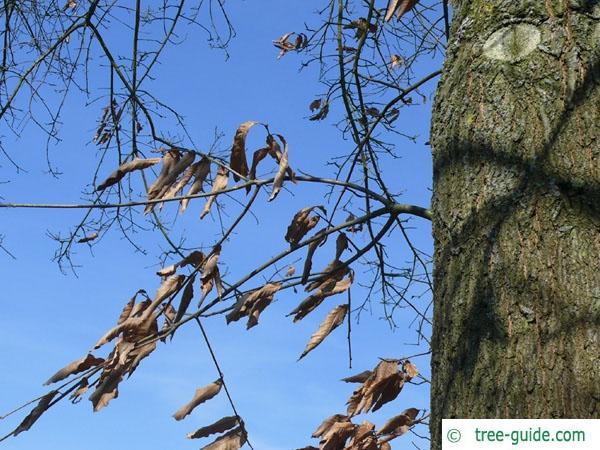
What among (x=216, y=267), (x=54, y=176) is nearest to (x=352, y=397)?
(x=216, y=267)

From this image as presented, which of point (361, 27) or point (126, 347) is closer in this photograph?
point (126, 347)

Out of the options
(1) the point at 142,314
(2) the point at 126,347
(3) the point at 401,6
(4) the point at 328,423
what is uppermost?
(3) the point at 401,6

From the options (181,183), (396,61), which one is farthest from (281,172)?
(396,61)

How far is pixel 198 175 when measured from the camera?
209cm

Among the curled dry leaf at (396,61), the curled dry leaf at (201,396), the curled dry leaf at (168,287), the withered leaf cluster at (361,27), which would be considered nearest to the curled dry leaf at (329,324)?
the curled dry leaf at (201,396)

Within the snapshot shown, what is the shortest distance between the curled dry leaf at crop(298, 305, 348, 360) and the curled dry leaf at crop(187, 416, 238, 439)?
290 millimetres

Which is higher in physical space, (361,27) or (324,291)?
(361,27)

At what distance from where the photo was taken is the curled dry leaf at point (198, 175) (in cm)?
209

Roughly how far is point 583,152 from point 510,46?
1.03ft

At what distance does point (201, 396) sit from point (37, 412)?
441 mm

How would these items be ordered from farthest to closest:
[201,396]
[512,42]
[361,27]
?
[361,27]
[201,396]
[512,42]

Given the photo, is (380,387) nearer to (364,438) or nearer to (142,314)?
(364,438)

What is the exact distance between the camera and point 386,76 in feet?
12.5

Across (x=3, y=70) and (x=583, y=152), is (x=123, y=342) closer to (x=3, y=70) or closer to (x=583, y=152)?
(x=583, y=152)
